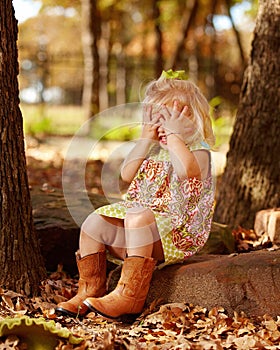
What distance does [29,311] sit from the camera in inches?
142

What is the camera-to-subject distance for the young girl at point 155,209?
3.53m

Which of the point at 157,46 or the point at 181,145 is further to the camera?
the point at 157,46

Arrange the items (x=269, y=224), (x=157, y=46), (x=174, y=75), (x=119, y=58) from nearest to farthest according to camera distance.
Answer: (x=174, y=75)
(x=269, y=224)
(x=157, y=46)
(x=119, y=58)

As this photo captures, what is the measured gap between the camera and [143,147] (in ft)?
12.7

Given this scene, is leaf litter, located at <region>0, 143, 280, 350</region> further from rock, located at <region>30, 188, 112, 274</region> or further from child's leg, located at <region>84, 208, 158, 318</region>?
rock, located at <region>30, 188, 112, 274</region>

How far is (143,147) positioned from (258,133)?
A: 1792 millimetres

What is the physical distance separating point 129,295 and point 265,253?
939 mm

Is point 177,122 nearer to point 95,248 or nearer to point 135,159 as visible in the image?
point 135,159

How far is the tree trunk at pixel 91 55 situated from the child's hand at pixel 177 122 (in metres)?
7.83

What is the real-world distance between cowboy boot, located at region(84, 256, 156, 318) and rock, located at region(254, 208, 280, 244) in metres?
1.51

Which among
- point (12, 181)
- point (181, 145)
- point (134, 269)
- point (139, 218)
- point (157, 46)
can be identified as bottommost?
point (134, 269)

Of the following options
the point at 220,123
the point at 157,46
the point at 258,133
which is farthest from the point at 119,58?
the point at 258,133

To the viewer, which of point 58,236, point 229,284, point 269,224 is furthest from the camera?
point 269,224

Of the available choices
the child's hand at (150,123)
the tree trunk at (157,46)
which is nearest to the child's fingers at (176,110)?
the child's hand at (150,123)
